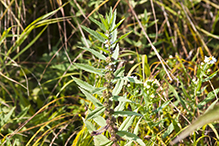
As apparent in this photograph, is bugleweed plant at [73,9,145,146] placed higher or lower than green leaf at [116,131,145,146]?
higher

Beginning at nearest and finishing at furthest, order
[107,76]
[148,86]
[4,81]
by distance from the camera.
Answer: [107,76]
[148,86]
[4,81]

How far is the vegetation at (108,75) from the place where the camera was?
1134mm

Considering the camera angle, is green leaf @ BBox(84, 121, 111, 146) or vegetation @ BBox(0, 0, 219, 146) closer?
green leaf @ BBox(84, 121, 111, 146)

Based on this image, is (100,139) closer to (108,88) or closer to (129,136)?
(129,136)

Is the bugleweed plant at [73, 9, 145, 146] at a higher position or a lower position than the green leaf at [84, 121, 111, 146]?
higher

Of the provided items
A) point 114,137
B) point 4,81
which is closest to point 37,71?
point 4,81

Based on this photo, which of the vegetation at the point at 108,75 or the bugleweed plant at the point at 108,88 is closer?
the bugleweed plant at the point at 108,88

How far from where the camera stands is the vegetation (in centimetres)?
113

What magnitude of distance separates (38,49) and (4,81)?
0.43 m

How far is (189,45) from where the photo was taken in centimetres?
171

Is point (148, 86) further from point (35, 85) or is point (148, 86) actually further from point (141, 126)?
point (35, 85)

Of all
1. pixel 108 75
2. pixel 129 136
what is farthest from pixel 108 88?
pixel 129 136

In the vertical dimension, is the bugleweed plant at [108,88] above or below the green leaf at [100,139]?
above

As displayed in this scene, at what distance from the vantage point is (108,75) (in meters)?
0.81
